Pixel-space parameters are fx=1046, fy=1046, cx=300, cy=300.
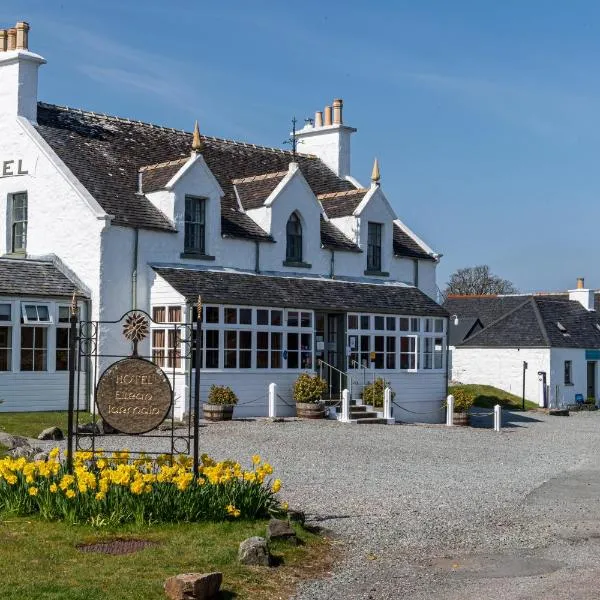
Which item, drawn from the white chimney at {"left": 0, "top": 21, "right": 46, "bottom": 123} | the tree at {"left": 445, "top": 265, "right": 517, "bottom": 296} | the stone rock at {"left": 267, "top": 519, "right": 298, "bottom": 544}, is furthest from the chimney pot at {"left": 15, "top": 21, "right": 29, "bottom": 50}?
the tree at {"left": 445, "top": 265, "right": 517, "bottom": 296}

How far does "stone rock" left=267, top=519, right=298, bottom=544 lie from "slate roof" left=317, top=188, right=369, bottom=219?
22.5 m

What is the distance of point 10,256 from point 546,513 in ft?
60.9

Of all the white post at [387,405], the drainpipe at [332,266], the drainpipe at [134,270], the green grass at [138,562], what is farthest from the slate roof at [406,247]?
the green grass at [138,562]

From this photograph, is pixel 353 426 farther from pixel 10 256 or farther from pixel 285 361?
pixel 10 256

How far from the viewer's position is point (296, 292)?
29.5 meters

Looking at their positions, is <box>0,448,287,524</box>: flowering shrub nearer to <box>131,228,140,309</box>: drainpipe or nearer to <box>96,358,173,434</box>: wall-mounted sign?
<box>96,358,173,434</box>: wall-mounted sign

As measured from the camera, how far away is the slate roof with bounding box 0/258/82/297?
986 inches

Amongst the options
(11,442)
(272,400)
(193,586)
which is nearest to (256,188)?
(272,400)

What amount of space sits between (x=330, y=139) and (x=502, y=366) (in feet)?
50.9

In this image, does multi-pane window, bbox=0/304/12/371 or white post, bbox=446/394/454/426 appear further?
white post, bbox=446/394/454/426

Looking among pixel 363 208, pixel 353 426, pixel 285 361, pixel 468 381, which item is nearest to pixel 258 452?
pixel 353 426

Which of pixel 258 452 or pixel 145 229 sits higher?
pixel 145 229

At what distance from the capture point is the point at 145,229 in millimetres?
27156

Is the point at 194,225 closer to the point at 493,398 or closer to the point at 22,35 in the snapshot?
the point at 22,35
